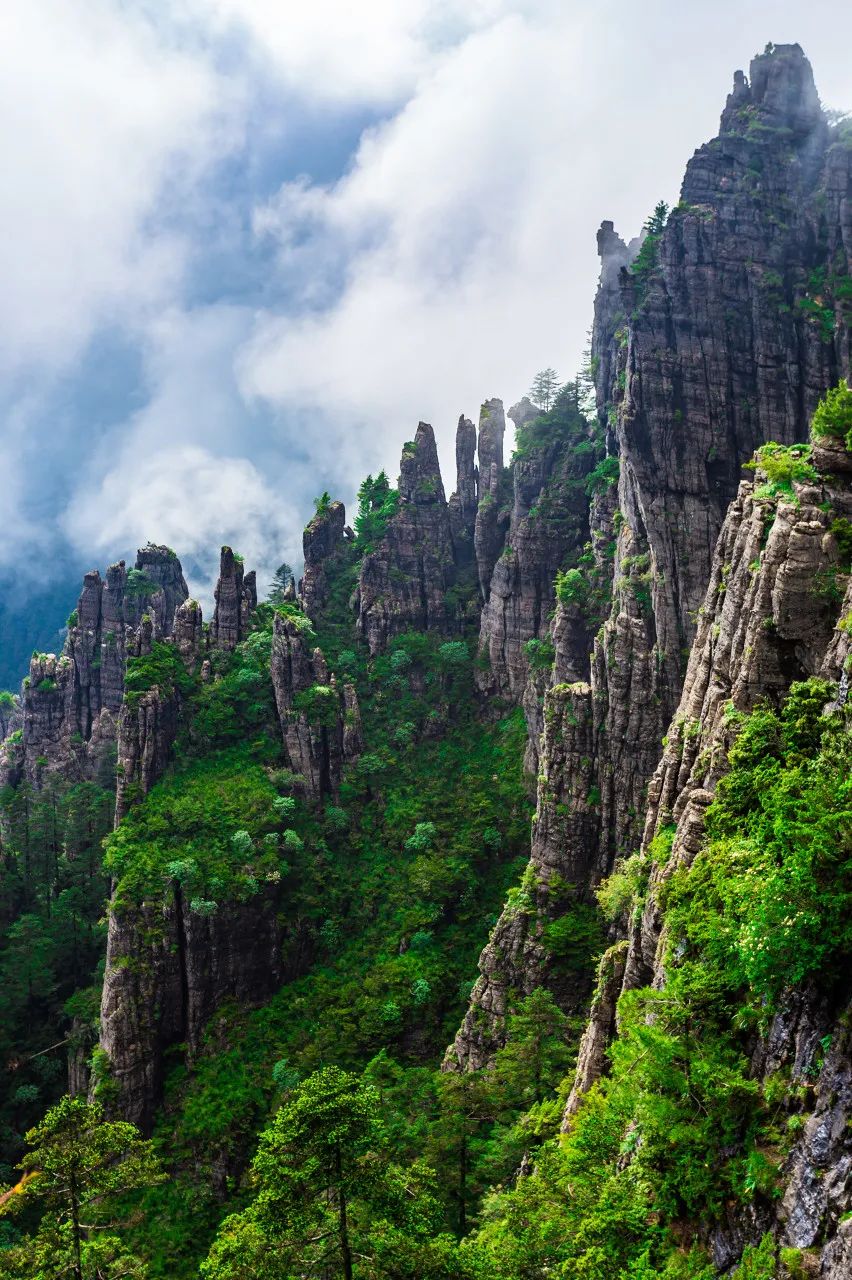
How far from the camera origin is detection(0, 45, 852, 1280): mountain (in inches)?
620

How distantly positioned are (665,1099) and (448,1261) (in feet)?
24.7

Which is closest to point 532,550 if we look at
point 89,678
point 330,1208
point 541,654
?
point 541,654

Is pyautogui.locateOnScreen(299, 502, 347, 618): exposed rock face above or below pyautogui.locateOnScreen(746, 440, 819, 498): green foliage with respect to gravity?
above

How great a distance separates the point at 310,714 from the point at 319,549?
21451 mm

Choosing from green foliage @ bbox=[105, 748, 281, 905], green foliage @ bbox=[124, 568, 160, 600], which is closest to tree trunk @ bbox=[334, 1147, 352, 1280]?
green foliage @ bbox=[105, 748, 281, 905]

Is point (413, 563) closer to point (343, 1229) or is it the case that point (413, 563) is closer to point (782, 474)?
point (782, 474)

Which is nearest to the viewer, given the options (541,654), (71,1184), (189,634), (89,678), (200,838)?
(71,1184)

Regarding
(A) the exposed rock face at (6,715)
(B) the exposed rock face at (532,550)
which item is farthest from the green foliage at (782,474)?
(A) the exposed rock face at (6,715)

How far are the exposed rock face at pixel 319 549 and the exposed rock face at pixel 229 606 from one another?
22.0 feet

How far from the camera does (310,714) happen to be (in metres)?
65.4

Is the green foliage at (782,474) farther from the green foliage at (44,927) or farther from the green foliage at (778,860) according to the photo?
the green foliage at (44,927)

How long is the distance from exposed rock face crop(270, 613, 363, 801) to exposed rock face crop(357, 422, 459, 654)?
9750 millimetres

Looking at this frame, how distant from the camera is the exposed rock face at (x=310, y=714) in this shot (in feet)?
213

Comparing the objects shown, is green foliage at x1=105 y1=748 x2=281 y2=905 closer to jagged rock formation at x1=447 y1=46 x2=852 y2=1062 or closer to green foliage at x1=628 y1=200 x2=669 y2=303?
jagged rock formation at x1=447 y1=46 x2=852 y2=1062
